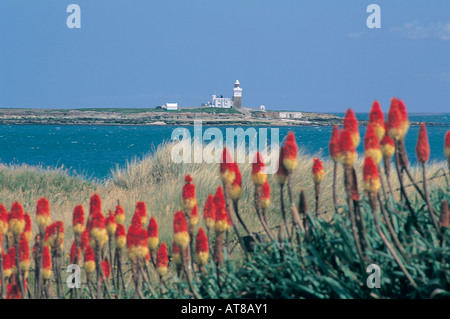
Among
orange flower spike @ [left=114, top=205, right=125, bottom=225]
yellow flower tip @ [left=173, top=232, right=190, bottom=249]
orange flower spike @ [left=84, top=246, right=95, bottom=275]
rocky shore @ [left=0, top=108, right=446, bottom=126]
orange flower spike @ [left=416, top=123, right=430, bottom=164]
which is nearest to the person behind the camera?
yellow flower tip @ [left=173, top=232, right=190, bottom=249]

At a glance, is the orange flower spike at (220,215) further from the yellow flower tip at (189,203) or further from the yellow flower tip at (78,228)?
the yellow flower tip at (78,228)

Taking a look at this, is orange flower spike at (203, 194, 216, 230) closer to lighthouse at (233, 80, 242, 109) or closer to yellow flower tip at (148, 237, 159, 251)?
yellow flower tip at (148, 237, 159, 251)

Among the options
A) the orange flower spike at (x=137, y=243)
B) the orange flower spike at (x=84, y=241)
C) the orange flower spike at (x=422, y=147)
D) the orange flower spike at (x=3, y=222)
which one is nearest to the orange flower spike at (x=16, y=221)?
the orange flower spike at (x=3, y=222)

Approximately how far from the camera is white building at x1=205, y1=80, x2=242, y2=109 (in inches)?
4456

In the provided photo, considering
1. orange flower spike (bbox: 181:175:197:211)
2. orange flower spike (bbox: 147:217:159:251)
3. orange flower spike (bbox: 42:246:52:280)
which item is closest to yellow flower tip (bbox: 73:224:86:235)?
orange flower spike (bbox: 42:246:52:280)

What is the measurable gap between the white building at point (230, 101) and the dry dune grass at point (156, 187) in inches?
3743

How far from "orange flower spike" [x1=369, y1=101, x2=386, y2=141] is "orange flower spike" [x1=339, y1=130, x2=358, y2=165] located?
0.33 m

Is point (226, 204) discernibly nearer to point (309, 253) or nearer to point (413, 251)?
point (309, 253)

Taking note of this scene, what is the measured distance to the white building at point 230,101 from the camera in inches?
4456

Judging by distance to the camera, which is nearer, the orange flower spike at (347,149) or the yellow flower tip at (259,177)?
the orange flower spike at (347,149)

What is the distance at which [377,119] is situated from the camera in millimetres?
2619

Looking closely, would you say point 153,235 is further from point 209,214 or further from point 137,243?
point 209,214

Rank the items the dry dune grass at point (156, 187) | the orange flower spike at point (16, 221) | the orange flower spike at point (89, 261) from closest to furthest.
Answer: the orange flower spike at point (16, 221)
the orange flower spike at point (89, 261)
the dry dune grass at point (156, 187)

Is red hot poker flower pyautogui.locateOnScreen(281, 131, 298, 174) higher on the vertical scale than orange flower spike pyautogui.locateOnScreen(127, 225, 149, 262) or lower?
higher
